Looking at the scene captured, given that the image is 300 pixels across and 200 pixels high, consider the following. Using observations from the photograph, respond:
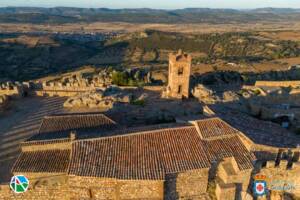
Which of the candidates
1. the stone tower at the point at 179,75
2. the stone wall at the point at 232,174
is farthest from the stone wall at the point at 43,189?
the stone tower at the point at 179,75

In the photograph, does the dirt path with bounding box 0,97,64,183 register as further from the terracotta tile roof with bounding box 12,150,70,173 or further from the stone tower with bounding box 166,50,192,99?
the stone tower with bounding box 166,50,192,99

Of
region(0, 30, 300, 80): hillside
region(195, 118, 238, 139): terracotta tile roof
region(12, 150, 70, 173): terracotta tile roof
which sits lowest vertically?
region(0, 30, 300, 80): hillside

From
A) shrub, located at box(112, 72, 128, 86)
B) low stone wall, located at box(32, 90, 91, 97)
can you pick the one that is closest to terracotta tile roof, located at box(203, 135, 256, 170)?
low stone wall, located at box(32, 90, 91, 97)

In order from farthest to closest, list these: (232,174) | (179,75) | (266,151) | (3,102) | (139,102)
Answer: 1. (179,75)
2. (3,102)
3. (139,102)
4. (266,151)
5. (232,174)

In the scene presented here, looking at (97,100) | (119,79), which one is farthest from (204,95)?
(119,79)

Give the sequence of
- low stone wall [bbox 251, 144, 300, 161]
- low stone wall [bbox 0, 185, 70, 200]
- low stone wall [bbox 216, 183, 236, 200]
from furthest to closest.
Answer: low stone wall [bbox 251, 144, 300, 161] → low stone wall [bbox 0, 185, 70, 200] → low stone wall [bbox 216, 183, 236, 200]

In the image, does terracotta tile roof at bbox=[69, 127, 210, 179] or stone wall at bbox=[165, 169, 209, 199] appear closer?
terracotta tile roof at bbox=[69, 127, 210, 179]

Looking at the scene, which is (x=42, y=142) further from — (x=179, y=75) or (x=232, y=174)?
(x=179, y=75)
